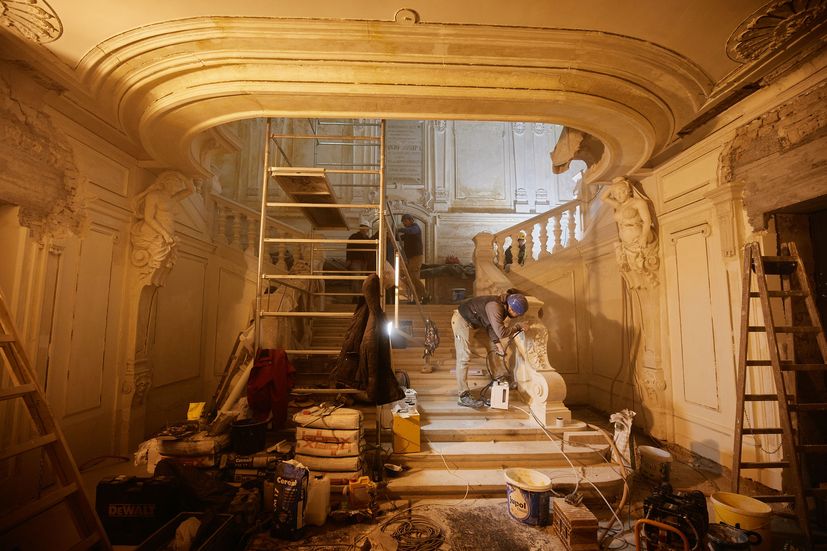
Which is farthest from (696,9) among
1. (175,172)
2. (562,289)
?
(175,172)

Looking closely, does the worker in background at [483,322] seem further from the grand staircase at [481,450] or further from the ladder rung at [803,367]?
the ladder rung at [803,367]

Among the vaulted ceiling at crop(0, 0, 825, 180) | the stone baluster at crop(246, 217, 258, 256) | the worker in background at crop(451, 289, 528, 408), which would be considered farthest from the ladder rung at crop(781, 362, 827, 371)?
the stone baluster at crop(246, 217, 258, 256)

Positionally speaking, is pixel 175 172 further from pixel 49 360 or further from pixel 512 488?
pixel 512 488

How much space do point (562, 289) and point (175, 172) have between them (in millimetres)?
5390

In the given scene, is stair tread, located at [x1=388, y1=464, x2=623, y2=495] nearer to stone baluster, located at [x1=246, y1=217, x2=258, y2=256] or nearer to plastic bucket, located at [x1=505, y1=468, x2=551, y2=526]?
plastic bucket, located at [x1=505, y1=468, x2=551, y2=526]

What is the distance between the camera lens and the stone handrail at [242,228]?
5.14 metres

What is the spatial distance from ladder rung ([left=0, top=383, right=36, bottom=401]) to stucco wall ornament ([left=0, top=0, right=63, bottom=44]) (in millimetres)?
2159

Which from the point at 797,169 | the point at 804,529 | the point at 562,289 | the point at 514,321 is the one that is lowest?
the point at 804,529

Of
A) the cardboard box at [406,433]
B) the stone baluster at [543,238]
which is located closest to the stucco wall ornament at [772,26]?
the stone baluster at [543,238]

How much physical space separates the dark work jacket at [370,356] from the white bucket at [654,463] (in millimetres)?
2253

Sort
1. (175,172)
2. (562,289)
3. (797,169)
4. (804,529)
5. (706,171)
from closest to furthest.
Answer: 1. (804,529)
2. (797,169)
3. (706,171)
4. (175,172)
5. (562,289)

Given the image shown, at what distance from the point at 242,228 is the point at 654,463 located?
19.0 feet

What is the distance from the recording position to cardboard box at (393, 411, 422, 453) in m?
3.21

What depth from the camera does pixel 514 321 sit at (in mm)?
4039
